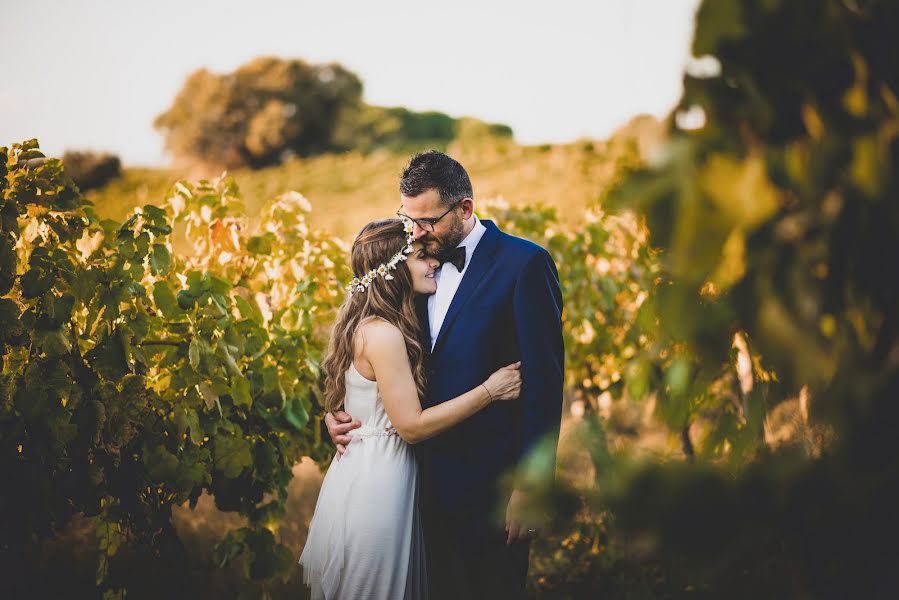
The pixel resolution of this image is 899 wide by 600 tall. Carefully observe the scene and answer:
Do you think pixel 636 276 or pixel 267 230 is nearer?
pixel 267 230

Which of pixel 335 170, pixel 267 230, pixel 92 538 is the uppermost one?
pixel 335 170

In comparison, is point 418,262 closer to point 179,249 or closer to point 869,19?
point 179,249

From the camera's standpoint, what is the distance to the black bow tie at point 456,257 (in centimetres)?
282

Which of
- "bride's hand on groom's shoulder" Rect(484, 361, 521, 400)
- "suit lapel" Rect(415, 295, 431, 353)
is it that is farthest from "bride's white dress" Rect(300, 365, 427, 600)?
"bride's hand on groom's shoulder" Rect(484, 361, 521, 400)

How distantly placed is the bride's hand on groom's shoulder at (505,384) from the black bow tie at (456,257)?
50 cm

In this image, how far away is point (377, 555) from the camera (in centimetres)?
263

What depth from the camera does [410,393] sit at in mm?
2555

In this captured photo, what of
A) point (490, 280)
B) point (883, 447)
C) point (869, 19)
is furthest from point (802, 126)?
point (490, 280)

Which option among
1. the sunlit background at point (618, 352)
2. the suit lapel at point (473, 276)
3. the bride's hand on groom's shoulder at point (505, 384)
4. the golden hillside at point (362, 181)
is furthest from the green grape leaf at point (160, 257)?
the golden hillside at point (362, 181)

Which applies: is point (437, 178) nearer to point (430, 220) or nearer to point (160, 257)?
point (430, 220)

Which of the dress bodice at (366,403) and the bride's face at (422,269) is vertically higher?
the bride's face at (422,269)

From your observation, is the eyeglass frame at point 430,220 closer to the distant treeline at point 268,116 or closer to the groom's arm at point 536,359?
the groom's arm at point 536,359

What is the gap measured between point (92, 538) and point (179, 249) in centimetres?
231

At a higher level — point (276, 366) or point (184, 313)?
point (184, 313)
